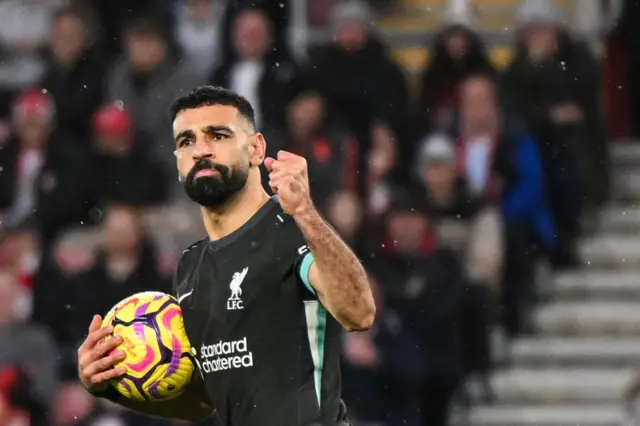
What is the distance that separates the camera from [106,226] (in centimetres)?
1288

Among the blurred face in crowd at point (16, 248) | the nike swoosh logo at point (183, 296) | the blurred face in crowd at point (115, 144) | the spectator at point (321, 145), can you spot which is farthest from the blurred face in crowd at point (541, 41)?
the nike swoosh logo at point (183, 296)

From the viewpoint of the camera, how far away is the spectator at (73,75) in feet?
46.3

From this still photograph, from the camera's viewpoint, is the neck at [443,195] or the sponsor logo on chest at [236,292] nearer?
the sponsor logo on chest at [236,292]

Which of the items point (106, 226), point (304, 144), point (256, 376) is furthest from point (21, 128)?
point (256, 376)

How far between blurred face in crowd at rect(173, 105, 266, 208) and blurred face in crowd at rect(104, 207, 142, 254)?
17.4 ft

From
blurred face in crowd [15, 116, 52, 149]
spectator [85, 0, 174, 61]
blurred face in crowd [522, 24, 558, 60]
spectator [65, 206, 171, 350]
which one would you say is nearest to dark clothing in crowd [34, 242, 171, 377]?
spectator [65, 206, 171, 350]

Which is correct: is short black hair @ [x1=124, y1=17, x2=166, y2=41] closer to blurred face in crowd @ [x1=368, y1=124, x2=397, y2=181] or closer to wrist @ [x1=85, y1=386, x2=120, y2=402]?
blurred face in crowd @ [x1=368, y1=124, x2=397, y2=181]

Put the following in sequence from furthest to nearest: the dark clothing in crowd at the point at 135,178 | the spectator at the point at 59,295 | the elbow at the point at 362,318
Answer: the dark clothing in crowd at the point at 135,178 < the spectator at the point at 59,295 < the elbow at the point at 362,318

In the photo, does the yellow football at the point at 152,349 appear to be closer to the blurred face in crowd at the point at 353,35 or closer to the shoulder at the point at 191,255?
the shoulder at the point at 191,255

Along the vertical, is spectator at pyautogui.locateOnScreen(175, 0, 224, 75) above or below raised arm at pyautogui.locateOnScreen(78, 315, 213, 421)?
above

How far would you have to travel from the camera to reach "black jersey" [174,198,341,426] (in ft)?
22.8

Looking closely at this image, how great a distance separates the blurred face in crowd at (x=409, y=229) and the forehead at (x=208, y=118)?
17.2ft

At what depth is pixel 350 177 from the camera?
1291 centimetres

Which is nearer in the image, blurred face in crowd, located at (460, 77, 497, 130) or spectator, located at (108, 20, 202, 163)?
blurred face in crowd, located at (460, 77, 497, 130)
